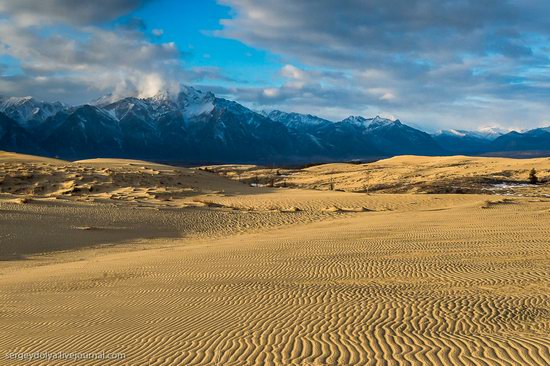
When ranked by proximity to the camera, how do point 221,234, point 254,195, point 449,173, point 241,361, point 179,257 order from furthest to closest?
point 449,173
point 254,195
point 221,234
point 179,257
point 241,361

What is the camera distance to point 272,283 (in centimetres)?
1347

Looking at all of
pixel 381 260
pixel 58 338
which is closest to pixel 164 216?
pixel 381 260

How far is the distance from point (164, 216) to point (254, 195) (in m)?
11.7

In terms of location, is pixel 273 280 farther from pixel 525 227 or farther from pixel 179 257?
pixel 525 227

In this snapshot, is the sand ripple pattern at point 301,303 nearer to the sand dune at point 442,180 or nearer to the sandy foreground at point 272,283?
the sandy foreground at point 272,283

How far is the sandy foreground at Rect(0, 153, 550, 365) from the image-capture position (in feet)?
25.3

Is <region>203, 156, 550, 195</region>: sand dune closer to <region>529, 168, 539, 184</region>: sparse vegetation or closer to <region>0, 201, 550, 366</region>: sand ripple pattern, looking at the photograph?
<region>529, 168, 539, 184</region>: sparse vegetation

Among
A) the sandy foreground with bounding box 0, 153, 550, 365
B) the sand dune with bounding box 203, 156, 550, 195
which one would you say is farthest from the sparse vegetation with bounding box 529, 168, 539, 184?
the sandy foreground with bounding box 0, 153, 550, 365

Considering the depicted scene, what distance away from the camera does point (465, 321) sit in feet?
29.8

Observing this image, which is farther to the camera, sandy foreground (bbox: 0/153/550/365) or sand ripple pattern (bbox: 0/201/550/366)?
sandy foreground (bbox: 0/153/550/365)

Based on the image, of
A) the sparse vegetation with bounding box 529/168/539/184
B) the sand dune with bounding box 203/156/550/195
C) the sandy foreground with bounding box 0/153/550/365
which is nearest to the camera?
the sandy foreground with bounding box 0/153/550/365

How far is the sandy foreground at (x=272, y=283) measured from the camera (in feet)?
25.3

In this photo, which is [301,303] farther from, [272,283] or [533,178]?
[533,178]

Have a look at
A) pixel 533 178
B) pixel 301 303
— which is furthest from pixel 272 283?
pixel 533 178
